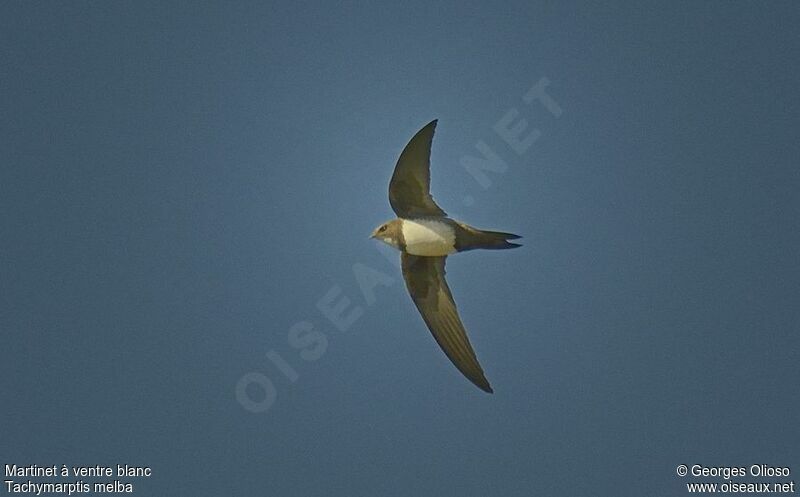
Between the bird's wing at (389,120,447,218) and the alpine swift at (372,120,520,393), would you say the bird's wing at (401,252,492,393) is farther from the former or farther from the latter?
the bird's wing at (389,120,447,218)

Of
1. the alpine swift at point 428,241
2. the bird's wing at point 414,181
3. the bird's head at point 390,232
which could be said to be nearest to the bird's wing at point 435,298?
the alpine swift at point 428,241

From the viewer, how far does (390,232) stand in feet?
23.8

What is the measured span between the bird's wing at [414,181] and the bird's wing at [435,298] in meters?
0.41

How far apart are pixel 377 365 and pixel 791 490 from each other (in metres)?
13.2

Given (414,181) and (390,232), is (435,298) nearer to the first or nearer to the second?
(390,232)

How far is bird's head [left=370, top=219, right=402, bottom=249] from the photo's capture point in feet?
23.7

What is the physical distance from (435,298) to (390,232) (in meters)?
0.73

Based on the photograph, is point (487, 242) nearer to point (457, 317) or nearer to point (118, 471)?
point (457, 317)

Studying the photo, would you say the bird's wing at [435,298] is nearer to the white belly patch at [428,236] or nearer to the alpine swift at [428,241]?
the alpine swift at [428,241]

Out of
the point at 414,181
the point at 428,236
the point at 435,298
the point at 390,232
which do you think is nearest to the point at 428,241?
the point at 428,236

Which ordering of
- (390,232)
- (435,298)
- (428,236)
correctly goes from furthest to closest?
(435,298) → (390,232) → (428,236)

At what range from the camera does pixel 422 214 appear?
729 cm

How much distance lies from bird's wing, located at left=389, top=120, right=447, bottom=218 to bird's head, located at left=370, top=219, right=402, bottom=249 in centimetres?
14

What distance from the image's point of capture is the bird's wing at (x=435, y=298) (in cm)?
741
